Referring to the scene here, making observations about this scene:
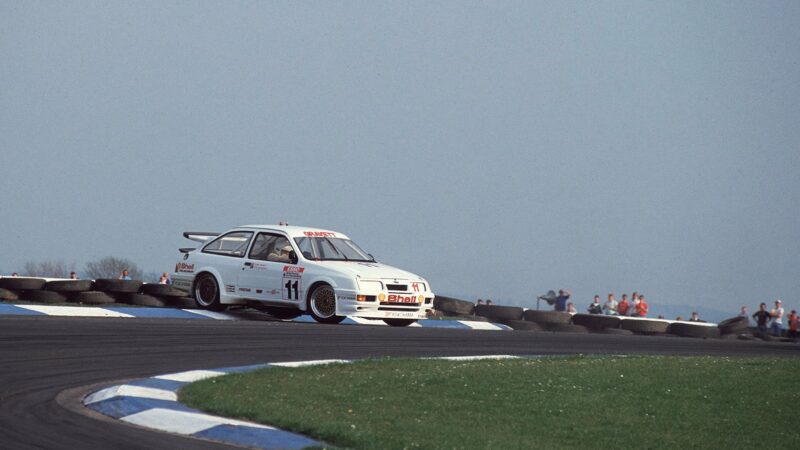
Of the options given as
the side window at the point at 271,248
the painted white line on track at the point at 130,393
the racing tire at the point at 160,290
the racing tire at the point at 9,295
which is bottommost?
the painted white line on track at the point at 130,393

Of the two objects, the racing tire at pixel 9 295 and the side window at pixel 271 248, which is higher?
the side window at pixel 271 248

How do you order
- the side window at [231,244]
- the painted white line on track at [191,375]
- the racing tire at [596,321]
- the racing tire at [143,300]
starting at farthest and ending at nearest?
the racing tire at [596,321] → the racing tire at [143,300] → the side window at [231,244] → the painted white line on track at [191,375]

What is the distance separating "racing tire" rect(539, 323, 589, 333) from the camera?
23688 mm

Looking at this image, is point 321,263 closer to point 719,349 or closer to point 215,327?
point 215,327

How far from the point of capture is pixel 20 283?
20.2 meters

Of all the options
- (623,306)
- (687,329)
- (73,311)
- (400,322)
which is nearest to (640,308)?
(623,306)

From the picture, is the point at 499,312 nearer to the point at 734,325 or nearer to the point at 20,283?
the point at 734,325

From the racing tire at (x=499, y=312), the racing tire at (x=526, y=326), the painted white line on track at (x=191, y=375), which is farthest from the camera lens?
the racing tire at (x=499, y=312)

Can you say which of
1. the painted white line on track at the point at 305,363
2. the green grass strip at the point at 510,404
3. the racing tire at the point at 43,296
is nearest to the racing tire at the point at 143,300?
the racing tire at the point at 43,296

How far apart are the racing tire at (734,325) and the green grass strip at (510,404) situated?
14.3 m

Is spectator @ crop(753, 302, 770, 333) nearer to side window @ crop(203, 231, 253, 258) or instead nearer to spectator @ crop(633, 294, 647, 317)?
spectator @ crop(633, 294, 647, 317)

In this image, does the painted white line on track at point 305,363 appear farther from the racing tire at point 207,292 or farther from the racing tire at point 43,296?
the racing tire at point 43,296

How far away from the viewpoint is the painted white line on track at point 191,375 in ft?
31.1

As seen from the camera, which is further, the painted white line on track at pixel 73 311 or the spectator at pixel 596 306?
the spectator at pixel 596 306
